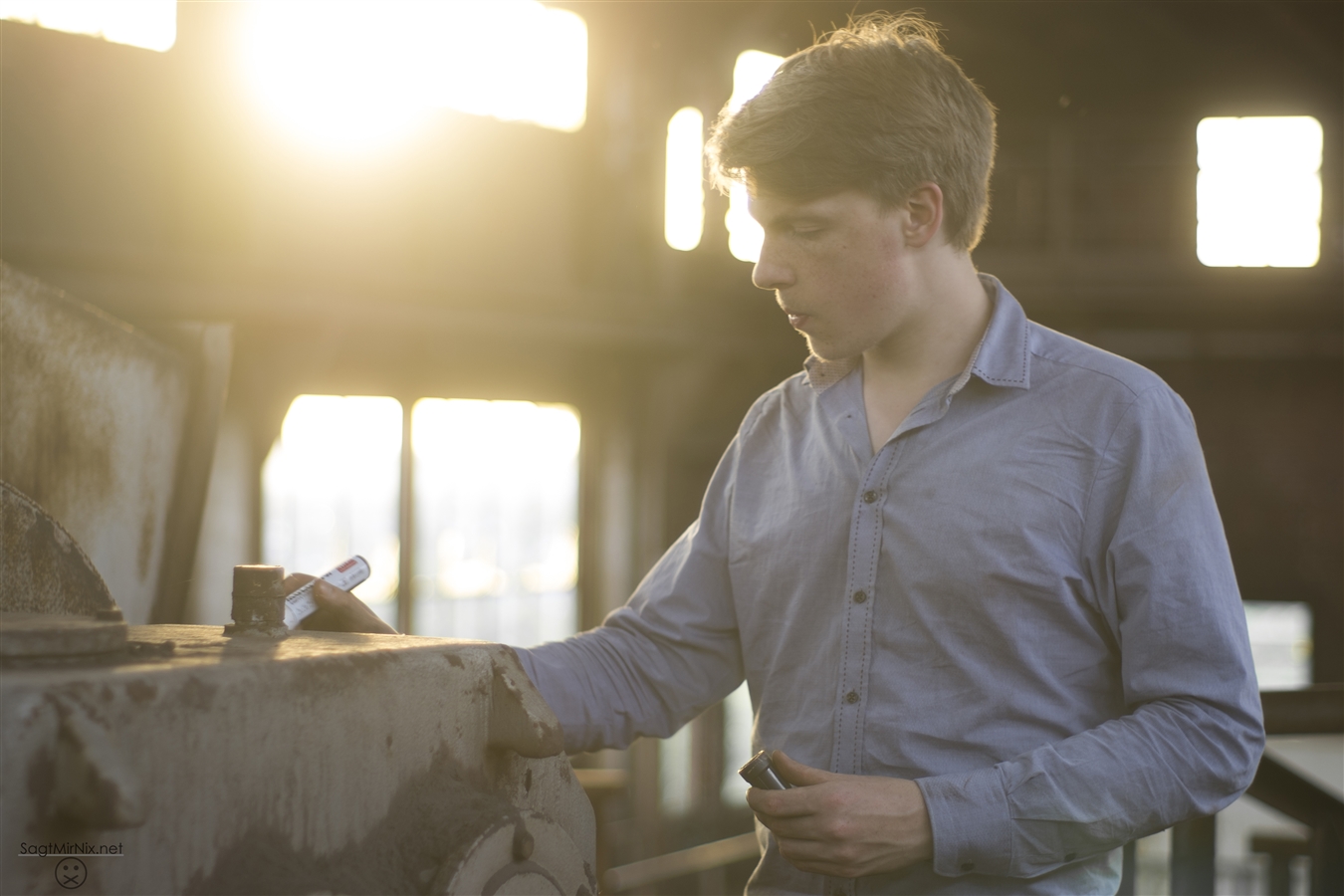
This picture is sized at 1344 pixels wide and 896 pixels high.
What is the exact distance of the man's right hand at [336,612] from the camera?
4.43 ft

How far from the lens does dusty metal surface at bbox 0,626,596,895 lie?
2.46 feet

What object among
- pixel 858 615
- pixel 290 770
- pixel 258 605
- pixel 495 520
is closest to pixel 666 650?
pixel 858 615

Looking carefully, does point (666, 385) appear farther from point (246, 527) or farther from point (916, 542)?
point (916, 542)

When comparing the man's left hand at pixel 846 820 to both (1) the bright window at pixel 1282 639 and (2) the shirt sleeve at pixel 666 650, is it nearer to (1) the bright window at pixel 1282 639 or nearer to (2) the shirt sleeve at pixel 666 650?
(2) the shirt sleeve at pixel 666 650

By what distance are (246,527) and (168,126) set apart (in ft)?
6.54

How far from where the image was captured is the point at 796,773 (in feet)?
4.03

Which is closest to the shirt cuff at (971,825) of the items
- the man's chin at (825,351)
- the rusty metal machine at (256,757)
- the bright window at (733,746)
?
the rusty metal machine at (256,757)

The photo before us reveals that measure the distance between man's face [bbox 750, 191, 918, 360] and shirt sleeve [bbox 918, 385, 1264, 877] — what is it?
0.38m

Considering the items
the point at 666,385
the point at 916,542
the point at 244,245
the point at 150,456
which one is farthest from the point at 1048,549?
the point at 666,385

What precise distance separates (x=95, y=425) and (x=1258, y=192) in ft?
24.7

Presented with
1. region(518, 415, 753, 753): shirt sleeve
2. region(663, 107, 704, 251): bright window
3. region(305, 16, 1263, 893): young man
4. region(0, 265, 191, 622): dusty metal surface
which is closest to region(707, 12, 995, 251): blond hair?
region(305, 16, 1263, 893): young man

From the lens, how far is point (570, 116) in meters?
6.60

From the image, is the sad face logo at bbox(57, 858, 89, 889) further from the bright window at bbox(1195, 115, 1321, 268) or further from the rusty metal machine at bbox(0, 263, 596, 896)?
the bright window at bbox(1195, 115, 1321, 268)

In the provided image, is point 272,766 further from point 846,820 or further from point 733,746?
point 733,746
